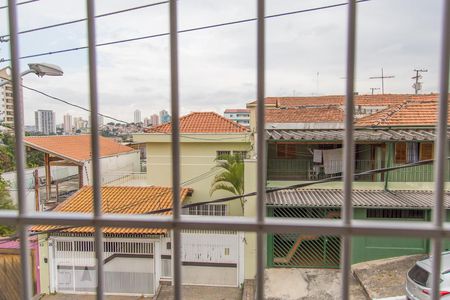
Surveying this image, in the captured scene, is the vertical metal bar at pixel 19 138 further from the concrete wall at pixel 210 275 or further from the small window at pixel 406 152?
the small window at pixel 406 152

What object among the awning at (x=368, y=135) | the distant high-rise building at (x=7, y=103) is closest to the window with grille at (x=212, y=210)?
the awning at (x=368, y=135)

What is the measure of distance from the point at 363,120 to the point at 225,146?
4112mm

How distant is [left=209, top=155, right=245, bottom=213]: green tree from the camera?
8586mm

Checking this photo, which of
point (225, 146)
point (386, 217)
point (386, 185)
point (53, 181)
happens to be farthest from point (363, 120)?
point (53, 181)

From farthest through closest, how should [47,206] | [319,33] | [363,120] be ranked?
[363,120] < [47,206] < [319,33]

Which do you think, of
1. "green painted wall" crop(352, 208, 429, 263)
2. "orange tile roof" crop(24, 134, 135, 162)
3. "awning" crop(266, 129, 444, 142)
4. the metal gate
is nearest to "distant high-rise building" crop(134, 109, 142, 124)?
"orange tile roof" crop(24, 134, 135, 162)

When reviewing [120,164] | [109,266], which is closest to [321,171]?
[109,266]

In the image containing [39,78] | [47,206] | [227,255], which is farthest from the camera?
[47,206]

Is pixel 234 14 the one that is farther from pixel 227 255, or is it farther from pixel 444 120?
pixel 227 255

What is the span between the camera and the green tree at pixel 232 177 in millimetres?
8586

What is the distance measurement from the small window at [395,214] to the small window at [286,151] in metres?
2.37

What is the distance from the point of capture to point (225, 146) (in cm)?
1025

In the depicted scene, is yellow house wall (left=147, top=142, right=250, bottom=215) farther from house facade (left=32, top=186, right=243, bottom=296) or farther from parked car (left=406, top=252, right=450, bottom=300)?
parked car (left=406, top=252, right=450, bottom=300)

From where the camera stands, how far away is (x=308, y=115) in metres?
11.2
